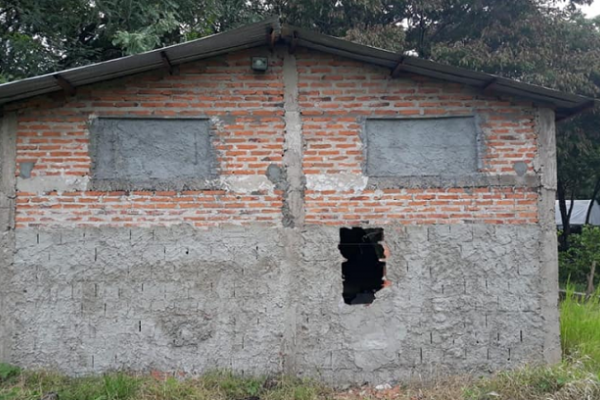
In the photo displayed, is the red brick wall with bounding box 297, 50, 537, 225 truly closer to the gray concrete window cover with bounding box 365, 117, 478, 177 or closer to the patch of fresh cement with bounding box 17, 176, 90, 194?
the gray concrete window cover with bounding box 365, 117, 478, 177

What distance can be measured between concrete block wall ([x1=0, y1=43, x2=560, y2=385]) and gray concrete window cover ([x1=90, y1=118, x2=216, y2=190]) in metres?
0.12

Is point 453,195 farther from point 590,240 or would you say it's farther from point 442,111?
point 590,240

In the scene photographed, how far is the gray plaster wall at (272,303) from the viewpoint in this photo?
599 cm

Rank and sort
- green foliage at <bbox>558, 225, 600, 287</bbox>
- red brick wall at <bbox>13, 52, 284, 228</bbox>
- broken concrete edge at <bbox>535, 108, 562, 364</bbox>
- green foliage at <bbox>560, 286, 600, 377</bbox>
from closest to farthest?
red brick wall at <bbox>13, 52, 284, 228</bbox> → broken concrete edge at <bbox>535, 108, 562, 364</bbox> → green foliage at <bbox>560, 286, 600, 377</bbox> → green foliage at <bbox>558, 225, 600, 287</bbox>

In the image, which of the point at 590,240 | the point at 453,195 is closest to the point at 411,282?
the point at 453,195

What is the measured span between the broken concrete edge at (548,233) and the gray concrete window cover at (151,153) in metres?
3.73

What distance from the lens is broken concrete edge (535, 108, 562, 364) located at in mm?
6156

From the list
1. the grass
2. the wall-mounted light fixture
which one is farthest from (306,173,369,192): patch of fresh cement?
the grass

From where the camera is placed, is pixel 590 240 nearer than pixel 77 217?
No

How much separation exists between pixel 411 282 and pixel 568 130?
1043cm

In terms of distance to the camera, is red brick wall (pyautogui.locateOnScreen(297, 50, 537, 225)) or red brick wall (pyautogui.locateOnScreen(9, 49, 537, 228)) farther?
red brick wall (pyautogui.locateOnScreen(297, 50, 537, 225))

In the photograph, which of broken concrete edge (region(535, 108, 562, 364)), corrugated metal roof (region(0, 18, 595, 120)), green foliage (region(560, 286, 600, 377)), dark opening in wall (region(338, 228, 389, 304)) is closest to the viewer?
corrugated metal roof (region(0, 18, 595, 120))

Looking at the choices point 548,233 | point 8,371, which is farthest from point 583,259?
point 8,371

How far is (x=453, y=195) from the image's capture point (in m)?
6.21
